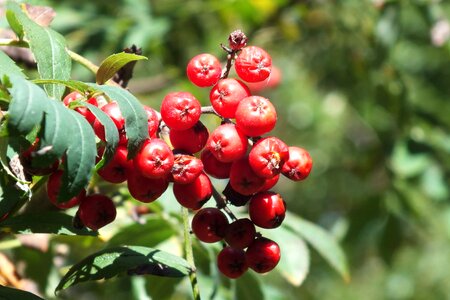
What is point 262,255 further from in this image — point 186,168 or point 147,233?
point 147,233

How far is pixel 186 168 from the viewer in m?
1.20

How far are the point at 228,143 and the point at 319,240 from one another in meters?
1.02

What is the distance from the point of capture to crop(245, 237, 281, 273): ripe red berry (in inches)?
50.5

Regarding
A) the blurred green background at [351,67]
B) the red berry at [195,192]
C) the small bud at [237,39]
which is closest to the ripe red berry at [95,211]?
the red berry at [195,192]

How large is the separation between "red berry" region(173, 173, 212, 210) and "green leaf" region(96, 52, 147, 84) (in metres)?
0.22

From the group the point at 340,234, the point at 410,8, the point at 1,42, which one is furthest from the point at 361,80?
the point at 1,42

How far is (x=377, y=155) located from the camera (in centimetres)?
321

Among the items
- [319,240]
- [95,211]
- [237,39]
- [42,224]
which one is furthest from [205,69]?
[319,240]

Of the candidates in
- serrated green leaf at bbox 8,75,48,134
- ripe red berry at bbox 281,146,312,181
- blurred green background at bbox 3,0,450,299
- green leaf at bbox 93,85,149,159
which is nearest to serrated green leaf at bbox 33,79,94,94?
green leaf at bbox 93,85,149,159

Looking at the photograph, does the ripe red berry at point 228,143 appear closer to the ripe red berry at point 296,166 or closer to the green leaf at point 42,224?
the ripe red berry at point 296,166

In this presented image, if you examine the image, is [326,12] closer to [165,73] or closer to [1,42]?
[165,73]

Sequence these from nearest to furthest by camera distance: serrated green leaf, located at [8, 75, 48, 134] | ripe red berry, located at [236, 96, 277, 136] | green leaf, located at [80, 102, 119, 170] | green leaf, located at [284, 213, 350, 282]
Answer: serrated green leaf, located at [8, 75, 48, 134]
green leaf, located at [80, 102, 119, 170]
ripe red berry, located at [236, 96, 277, 136]
green leaf, located at [284, 213, 350, 282]

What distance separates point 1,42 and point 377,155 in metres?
2.13

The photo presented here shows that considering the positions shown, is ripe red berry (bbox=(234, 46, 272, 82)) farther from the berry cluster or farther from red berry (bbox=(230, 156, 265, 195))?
red berry (bbox=(230, 156, 265, 195))
